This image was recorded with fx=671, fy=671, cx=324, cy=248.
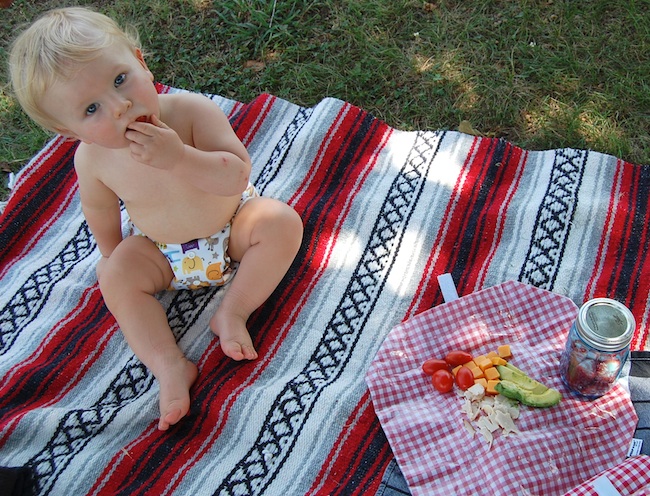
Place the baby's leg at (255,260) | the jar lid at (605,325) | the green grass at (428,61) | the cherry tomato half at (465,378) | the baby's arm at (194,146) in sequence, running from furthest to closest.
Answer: the green grass at (428,61) → the baby's leg at (255,260) → the cherry tomato half at (465,378) → the baby's arm at (194,146) → the jar lid at (605,325)

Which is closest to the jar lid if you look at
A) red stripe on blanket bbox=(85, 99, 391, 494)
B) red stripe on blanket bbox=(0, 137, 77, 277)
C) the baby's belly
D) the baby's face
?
red stripe on blanket bbox=(85, 99, 391, 494)

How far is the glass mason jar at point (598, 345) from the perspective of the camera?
1494 mm

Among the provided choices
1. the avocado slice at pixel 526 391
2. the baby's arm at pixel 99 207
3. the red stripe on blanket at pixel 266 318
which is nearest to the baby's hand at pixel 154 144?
the baby's arm at pixel 99 207

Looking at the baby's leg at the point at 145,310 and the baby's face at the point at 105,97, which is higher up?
the baby's face at the point at 105,97

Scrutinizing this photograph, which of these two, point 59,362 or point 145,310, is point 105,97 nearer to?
point 145,310

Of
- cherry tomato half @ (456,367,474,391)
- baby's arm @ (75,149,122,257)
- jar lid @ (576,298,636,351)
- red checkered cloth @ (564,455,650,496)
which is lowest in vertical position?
cherry tomato half @ (456,367,474,391)

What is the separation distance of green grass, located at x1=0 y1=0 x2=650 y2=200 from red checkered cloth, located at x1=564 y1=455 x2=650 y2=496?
4.19 feet

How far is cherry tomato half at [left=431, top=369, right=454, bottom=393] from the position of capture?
1725 mm

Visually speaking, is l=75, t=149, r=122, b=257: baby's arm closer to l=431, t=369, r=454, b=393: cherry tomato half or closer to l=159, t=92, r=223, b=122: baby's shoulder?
l=159, t=92, r=223, b=122: baby's shoulder

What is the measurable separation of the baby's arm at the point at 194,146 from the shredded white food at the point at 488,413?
0.81 metres

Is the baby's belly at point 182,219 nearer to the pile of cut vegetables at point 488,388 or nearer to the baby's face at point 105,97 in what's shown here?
the baby's face at point 105,97

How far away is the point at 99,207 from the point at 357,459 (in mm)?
1024

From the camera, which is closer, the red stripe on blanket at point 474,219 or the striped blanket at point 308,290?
the striped blanket at point 308,290

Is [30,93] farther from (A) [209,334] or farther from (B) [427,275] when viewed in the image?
(B) [427,275]
